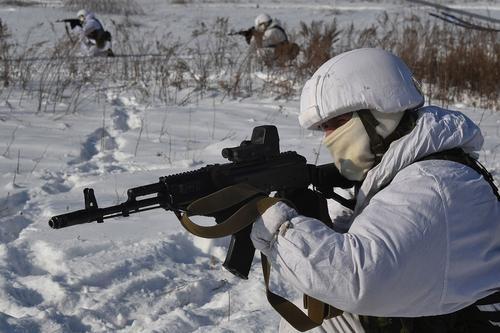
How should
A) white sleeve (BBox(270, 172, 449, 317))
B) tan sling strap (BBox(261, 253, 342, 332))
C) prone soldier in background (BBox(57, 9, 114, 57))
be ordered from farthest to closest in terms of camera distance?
1. prone soldier in background (BBox(57, 9, 114, 57))
2. tan sling strap (BBox(261, 253, 342, 332))
3. white sleeve (BBox(270, 172, 449, 317))

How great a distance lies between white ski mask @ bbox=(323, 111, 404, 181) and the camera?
1.59m

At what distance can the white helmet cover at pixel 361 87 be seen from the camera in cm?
156

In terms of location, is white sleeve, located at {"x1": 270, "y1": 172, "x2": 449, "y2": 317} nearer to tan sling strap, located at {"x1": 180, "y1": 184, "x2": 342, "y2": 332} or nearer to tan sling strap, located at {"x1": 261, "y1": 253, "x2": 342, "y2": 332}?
tan sling strap, located at {"x1": 180, "y1": 184, "x2": 342, "y2": 332}

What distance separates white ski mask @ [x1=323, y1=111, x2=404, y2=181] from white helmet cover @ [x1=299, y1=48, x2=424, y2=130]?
3 cm

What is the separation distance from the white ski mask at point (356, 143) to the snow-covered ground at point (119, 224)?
0.74 m

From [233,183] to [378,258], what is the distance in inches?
17.5

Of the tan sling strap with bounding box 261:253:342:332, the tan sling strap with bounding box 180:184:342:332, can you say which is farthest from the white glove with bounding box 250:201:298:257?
the tan sling strap with bounding box 261:253:342:332

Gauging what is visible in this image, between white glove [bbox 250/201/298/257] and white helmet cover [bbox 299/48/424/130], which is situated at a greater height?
white helmet cover [bbox 299/48/424/130]

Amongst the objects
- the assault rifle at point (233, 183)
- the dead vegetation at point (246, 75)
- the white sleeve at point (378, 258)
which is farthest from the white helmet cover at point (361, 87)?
the dead vegetation at point (246, 75)

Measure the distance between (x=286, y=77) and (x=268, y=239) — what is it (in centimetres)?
522

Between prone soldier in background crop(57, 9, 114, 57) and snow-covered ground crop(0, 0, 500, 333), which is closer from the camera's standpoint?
snow-covered ground crop(0, 0, 500, 333)

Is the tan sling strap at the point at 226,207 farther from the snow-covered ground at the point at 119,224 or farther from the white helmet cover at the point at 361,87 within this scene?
the snow-covered ground at the point at 119,224

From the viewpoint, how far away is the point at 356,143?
1621mm

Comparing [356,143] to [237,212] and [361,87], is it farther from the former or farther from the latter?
[237,212]
